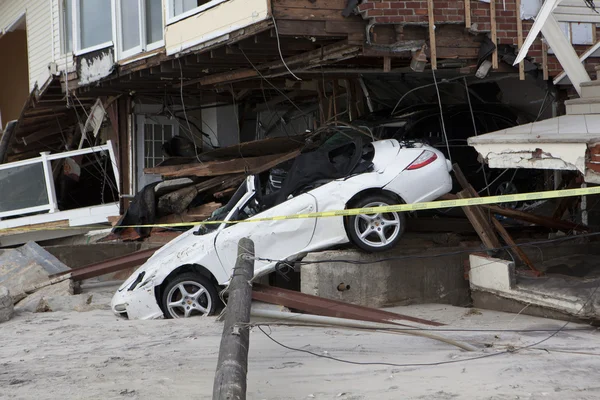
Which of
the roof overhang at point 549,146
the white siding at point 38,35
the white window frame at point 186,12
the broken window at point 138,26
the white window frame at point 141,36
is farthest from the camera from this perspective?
the white siding at point 38,35

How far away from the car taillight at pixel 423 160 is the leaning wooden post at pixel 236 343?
3.22 meters

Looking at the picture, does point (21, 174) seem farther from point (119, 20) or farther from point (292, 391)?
point (292, 391)

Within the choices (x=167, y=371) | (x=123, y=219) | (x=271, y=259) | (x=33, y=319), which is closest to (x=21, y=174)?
(x=123, y=219)

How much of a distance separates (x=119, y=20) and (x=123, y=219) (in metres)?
3.73

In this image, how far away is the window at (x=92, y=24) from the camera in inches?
593

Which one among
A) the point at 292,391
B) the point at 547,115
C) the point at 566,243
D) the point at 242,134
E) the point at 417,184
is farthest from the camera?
the point at 242,134

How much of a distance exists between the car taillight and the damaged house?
0.81 m

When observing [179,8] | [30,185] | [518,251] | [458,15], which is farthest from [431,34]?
[30,185]

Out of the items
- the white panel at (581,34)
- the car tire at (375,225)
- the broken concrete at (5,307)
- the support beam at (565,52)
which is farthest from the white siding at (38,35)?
the white panel at (581,34)

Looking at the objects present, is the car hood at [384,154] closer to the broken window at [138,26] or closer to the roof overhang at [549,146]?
the roof overhang at [549,146]

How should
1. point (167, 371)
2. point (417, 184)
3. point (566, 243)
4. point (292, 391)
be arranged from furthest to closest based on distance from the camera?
1. point (566, 243)
2. point (417, 184)
3. point (167, 371)
4. point (292, 391)

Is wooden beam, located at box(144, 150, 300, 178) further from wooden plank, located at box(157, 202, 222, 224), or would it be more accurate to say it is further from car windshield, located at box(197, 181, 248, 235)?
car windshield, located at box(197, 181, 248, 235)

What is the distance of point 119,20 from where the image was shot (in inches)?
570

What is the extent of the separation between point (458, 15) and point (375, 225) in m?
3.26
